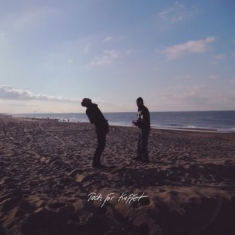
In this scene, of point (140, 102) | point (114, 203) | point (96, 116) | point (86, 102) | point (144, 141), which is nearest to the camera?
point (114, 203)

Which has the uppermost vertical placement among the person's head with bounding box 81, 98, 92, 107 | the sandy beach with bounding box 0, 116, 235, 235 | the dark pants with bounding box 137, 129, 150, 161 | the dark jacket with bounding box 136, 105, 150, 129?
the person's head with bounding box 81, 98, 92, 107

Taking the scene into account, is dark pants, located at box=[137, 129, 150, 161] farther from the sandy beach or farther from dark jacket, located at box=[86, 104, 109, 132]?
the sandy beach

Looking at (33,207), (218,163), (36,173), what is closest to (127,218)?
(33,207)

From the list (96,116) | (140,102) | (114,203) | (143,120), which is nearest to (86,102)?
(96,116)

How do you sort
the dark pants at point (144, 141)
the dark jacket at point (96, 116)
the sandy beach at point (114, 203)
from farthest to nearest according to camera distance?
the dark pants at point (144, 141)
the dark jacket at point (96, 116)
the sandy beach at point (114, 203)

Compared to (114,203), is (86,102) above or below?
above

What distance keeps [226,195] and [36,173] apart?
485 centimetres

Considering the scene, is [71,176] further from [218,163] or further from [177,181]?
[218,163]

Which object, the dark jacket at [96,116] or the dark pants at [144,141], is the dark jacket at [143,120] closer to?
the dark pants at [144,141]

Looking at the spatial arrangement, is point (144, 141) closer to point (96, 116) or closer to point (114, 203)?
point (96, 116)

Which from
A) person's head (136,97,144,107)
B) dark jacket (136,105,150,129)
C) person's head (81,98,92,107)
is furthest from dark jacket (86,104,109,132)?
person's head (136,97,144,107)

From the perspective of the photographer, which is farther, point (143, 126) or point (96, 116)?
point (143, 126)

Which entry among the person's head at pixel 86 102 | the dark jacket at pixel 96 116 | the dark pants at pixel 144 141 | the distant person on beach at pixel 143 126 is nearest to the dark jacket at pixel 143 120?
the distant person on beach at pixel 143 126

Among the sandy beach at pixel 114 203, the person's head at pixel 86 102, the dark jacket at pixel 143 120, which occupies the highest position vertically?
the person's head at pixel 86 102
